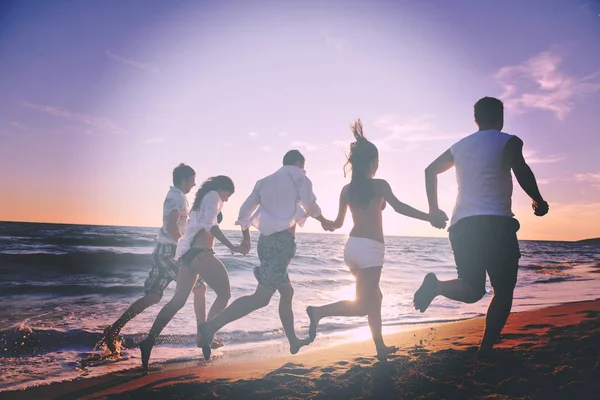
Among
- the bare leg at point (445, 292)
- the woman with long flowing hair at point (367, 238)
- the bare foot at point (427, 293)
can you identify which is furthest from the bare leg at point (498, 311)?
the woman with long flowing hair at point (367, 238)

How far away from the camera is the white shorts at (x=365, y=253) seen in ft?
12.7

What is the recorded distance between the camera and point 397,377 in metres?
3.45

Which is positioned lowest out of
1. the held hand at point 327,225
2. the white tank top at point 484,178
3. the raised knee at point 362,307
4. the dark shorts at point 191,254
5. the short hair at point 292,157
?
the raised knee at point 362,307

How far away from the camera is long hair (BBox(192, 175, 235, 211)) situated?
16.1 feet

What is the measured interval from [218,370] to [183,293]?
862 millimetres

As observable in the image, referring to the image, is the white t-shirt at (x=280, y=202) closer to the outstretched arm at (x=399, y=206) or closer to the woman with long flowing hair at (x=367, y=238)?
the woman with long flowing hair at (x=367, y=238)

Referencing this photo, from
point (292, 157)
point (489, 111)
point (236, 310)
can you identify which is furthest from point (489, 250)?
point (236, 310)

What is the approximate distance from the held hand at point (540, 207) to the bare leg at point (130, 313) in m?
3.88

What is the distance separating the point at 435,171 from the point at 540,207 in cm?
82

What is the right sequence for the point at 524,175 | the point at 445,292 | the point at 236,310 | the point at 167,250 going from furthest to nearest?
the point at 167,250 → the point at 236,310 → the point at 445,292 → the point at 524,175

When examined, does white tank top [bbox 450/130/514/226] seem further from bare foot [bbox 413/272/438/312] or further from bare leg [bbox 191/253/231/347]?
bare leg [bbox 191/253/231/347]

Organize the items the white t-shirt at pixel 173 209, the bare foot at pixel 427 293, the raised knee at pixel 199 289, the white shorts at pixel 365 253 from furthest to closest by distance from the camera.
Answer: the raised knee at pixel 199 289
the white t-shirt at pixel 173 209
the white shorts at pixel 365 253
the bare foot at pixel 427 293

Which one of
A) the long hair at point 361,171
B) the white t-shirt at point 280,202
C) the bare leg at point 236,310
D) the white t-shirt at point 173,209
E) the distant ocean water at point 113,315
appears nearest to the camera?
the long hair at point 361,171

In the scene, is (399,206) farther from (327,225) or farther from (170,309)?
(170,309)
